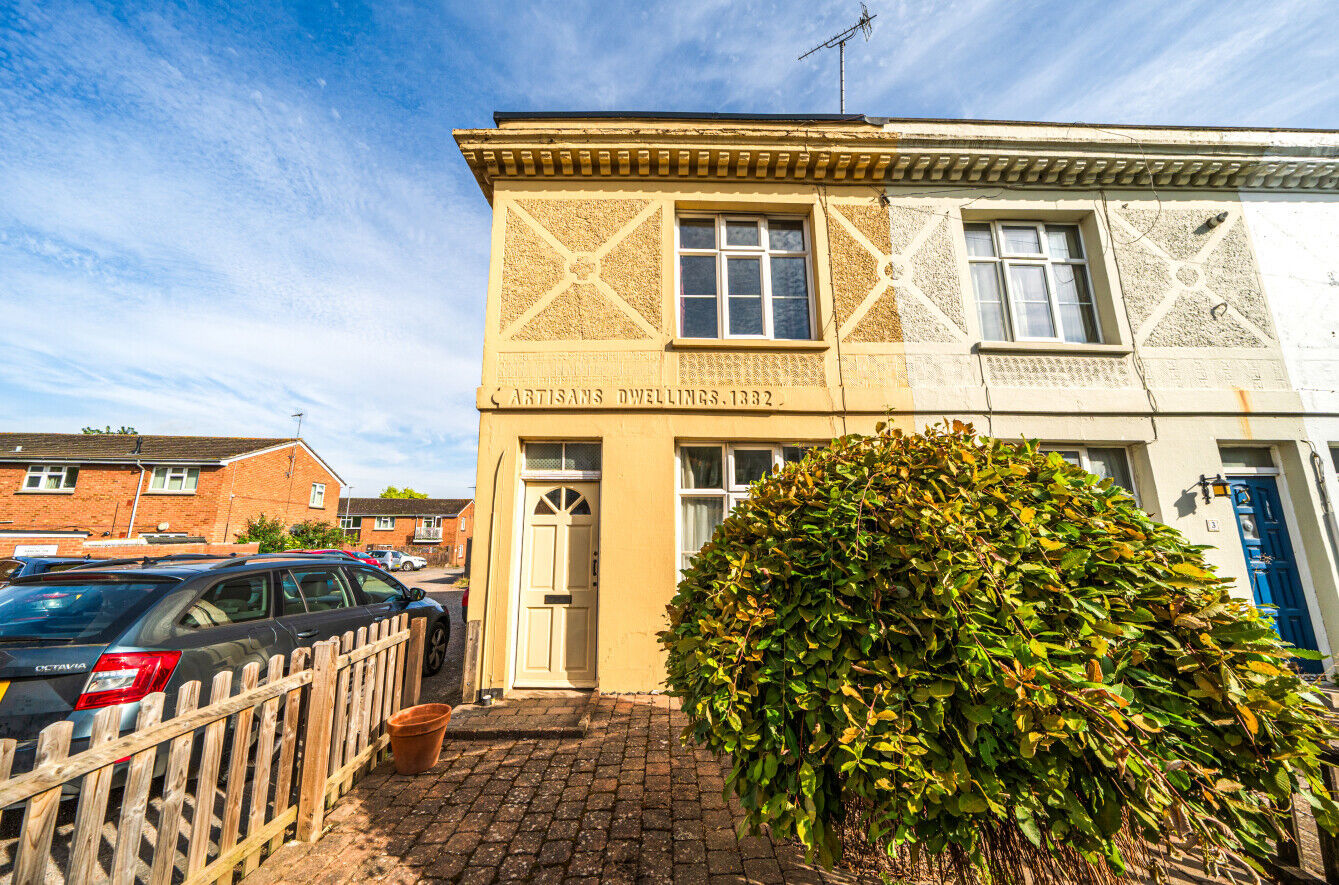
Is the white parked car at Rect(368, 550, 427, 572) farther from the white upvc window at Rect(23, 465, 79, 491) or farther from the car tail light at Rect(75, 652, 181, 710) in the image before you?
the car tail light at Rect(75, 652, 181, 710)

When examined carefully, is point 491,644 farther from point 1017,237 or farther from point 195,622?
point 1017,237

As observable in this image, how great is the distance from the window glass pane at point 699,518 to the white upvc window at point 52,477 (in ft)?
103

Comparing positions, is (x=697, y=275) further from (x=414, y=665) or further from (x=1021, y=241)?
(x=414, y=665)

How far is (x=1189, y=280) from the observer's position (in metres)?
6.71

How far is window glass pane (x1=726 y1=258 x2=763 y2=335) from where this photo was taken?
6629 millimetres

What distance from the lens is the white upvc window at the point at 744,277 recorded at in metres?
6.61

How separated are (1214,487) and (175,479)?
3422 cm

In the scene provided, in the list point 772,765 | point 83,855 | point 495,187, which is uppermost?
point 495,187

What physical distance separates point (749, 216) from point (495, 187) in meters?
3.47

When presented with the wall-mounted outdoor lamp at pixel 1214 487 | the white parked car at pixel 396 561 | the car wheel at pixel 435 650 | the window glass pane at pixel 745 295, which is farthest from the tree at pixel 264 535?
the wall-mounted outdoor lamp at pixel 1214 487

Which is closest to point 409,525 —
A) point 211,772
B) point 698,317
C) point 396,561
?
point 396,561

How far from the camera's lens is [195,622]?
142 inches

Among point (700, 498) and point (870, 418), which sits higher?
point (870, 418)

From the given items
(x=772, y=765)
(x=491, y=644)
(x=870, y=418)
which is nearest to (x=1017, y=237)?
(x=870, y=418)
